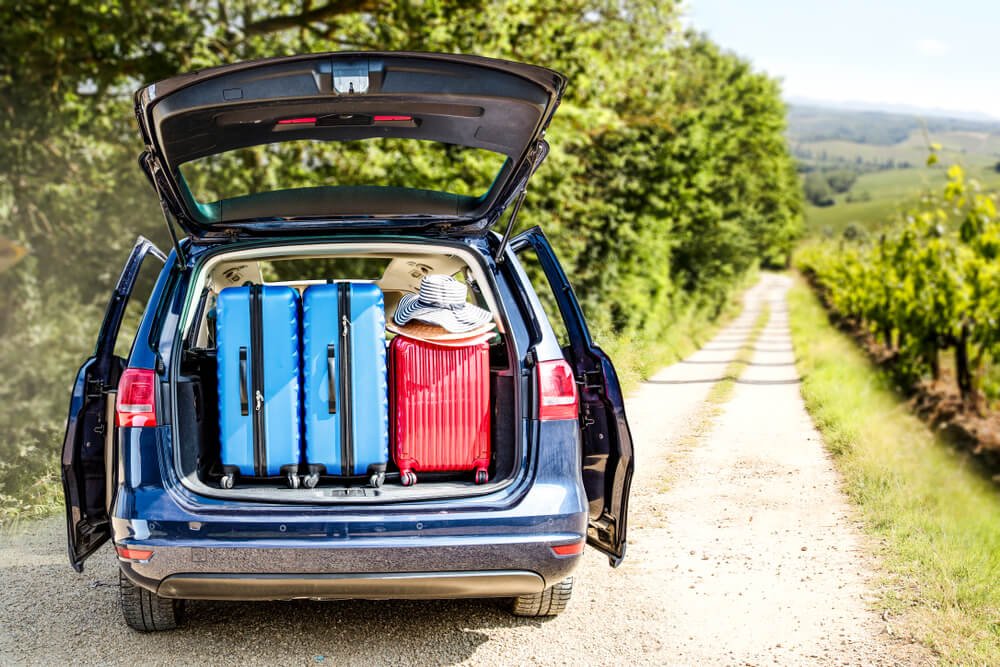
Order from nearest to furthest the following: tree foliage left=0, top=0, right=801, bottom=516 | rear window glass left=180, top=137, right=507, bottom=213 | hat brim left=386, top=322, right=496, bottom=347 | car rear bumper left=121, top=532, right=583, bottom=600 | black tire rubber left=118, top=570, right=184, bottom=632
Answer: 1. car rear bumper left=121, top=532, right=583, bottom=600
2. hat brim left=386, top=322, right=496, bottom=347
3. black tire rubber left=118, top=570, right=184, bottom=632
4. tree foliage left=0, top=0, right=801, bottom=516
5. rear window glass left=180, top=137, right=507, bottom=213

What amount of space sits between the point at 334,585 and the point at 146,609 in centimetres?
100

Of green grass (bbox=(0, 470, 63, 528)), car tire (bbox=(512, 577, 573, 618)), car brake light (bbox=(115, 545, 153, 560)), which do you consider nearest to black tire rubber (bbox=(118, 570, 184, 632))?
car brake light (bbox=(115, 545, 153, 560))

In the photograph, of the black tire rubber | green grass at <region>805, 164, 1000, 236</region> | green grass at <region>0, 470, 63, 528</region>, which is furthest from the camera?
green grass at <region>805, 164, 1000, 236</region>

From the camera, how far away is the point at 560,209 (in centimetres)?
1825

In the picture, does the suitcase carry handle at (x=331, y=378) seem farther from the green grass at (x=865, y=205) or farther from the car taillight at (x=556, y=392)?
the green grass at (x=865, y=205)

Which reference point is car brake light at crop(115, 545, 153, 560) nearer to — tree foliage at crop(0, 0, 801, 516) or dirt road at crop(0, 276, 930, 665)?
dirt road at crop(0, 276, 930, 665)

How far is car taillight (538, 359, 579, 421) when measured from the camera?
12.1ft

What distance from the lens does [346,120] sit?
162 inches

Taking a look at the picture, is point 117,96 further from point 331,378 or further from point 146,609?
point 331,378

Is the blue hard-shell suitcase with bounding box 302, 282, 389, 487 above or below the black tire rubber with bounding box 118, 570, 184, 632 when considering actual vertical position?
above

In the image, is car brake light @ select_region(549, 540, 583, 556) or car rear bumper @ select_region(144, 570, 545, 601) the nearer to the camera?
car rear bumper @ select_region(144, 570, 545, 601)

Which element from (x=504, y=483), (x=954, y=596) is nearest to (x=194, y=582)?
(x=504, y=483)

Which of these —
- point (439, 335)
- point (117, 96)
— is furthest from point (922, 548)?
point (117, 96)

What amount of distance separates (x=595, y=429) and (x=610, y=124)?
44.5 feet
